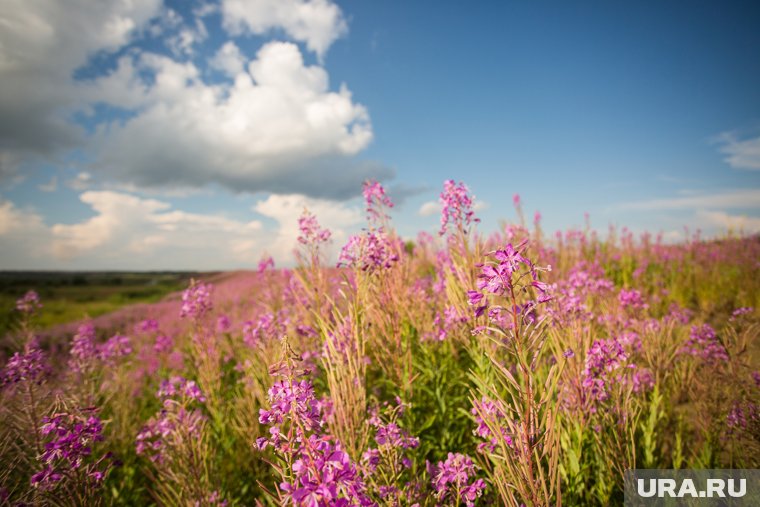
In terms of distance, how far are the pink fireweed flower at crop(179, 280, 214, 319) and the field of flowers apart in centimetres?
2

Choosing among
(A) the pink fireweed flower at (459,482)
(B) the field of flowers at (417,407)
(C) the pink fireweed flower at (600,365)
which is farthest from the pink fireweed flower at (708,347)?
(A) the pink fireweed flower at (459,482)

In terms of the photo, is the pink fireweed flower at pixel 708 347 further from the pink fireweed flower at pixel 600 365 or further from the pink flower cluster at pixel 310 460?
the pink flower cluster at pixel 310 460

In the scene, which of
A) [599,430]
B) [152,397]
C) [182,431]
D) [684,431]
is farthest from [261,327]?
[684,431]

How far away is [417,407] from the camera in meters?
2.99

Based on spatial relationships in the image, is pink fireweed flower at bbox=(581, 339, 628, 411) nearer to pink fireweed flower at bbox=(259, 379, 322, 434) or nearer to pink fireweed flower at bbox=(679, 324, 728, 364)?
pink fireweed flower at bbox=(679, 324, 728, 364)

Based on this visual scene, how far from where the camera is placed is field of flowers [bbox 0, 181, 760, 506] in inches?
55.7

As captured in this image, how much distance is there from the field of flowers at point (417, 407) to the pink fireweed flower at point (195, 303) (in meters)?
0.02

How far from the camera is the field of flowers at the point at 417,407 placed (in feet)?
4.65

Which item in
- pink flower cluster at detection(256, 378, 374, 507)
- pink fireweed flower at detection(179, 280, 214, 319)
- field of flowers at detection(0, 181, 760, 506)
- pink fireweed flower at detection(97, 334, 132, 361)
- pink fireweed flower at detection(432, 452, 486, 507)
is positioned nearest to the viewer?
pink flower cluster at detection(256, 378, 374, 507)

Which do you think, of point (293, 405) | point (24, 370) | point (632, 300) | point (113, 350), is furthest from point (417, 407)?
point (113, 350)

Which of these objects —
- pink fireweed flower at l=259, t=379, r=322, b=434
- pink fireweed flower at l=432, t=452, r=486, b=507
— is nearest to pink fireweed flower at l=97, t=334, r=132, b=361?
pink fireweed flower at l=259, t=379, r=322, b=434

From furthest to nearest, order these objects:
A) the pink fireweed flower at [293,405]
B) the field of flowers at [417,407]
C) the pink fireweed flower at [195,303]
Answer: the pink fireweed flower at [195,303] < the field of flowers at [417,407] < the pink fireweed flower at [293,405]

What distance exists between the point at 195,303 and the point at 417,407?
3224 mm

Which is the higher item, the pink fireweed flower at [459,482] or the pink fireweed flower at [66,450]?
the pink fireweed flower at [66,450]
